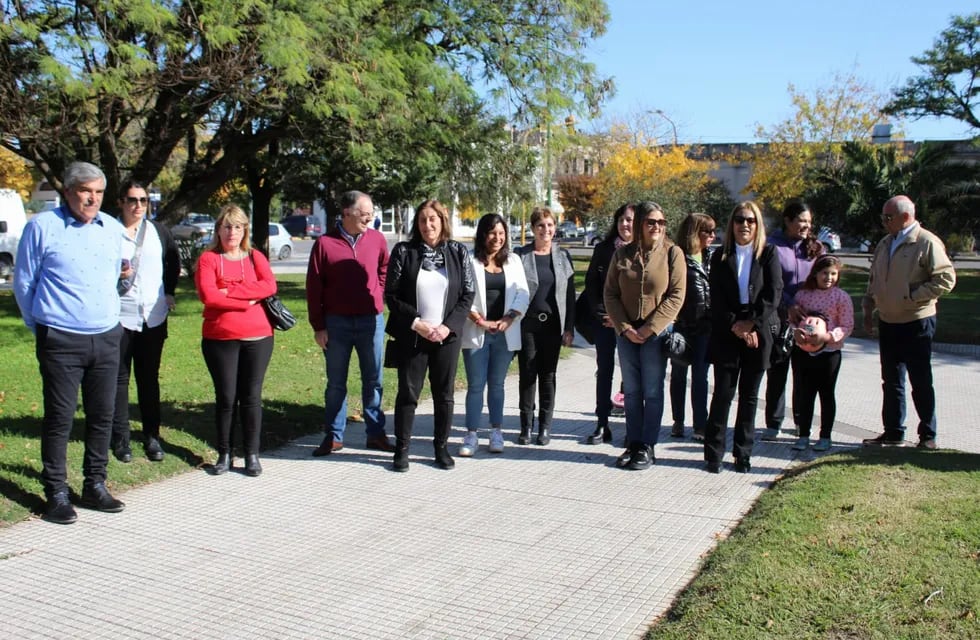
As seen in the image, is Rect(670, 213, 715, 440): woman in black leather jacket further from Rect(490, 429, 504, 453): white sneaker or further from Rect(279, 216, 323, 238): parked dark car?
Rect(279, 216, 323, 238): parked dark car

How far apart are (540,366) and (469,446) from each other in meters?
0.89

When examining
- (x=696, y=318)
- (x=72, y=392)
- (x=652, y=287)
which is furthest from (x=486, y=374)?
(x=72, y=392)

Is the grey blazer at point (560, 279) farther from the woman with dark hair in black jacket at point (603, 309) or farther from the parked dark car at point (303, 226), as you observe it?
the parked dark car at point (303, 226)

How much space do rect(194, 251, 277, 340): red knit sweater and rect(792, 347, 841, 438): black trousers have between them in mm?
3967

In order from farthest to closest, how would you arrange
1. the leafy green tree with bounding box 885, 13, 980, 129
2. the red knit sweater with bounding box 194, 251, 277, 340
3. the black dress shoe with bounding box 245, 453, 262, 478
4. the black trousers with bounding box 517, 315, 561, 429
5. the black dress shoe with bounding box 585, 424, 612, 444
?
1. the leafy green tree with bounding box 885, 13, 980, 129
2. the black dress shoe with bounding box 585, 424, 612, 444
3. the black trousers with bounding box 517, 315, 561, 429
4. the black dress shoe with bounding box 245, 453, 262, 478
5. the red knit sweater with bounding box 194, 251, 277, 340

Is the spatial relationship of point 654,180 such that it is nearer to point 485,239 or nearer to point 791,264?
point 791,264

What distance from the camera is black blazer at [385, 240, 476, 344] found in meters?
5.99

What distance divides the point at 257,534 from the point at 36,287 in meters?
1.80

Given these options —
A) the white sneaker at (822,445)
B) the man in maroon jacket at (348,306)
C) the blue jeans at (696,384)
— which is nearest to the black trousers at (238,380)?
the man in maroon jacket at (348,306)

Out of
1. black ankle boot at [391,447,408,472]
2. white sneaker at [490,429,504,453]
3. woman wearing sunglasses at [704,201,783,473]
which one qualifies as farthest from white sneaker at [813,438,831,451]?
black ankle boot at [391,447,408,472]

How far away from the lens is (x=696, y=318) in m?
6.62

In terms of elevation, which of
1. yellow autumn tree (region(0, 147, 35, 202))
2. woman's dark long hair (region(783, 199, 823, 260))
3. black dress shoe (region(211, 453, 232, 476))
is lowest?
black dress shoe (region(211, 453, 232, 476))

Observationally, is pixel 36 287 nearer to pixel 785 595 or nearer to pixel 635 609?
pixel 635 609

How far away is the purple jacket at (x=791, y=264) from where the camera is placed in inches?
273
